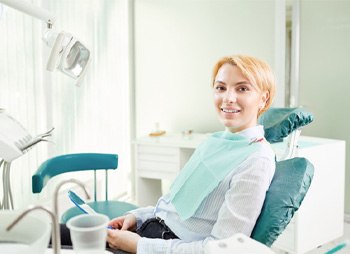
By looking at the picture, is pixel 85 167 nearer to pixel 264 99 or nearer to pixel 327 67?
pixel 264 99

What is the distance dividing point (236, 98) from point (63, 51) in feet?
1.90

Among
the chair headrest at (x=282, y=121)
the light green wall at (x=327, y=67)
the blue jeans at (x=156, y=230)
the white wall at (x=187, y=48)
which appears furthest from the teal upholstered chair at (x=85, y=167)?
the light green wall at (x=327, y=67)

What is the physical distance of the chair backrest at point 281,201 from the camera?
3.67ft

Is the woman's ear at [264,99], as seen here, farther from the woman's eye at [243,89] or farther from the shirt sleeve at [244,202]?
the shirt sleeve at [244,202]

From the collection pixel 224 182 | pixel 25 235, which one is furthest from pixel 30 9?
pixel 224 182

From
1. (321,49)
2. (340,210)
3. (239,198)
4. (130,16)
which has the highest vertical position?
(130,16)

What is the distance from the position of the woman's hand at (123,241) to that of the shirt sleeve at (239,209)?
0.04 meters

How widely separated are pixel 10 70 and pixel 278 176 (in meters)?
1.81

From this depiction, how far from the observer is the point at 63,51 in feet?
4.27

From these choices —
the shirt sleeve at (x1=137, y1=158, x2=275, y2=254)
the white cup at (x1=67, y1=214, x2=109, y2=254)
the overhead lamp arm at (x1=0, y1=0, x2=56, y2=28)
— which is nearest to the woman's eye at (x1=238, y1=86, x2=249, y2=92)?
the shirt sleeve at (x1=137, y1=158, x2=275, y2=254)

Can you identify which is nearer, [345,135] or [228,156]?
[228,156]

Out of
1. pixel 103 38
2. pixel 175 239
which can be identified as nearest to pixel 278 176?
pixel 175 239

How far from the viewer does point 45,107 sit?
8.89 ft

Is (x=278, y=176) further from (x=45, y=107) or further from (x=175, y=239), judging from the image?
(x=45, y=107)
